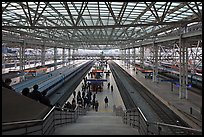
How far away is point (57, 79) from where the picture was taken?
2386cm

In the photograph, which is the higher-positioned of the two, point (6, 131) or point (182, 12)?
point (182, 12)

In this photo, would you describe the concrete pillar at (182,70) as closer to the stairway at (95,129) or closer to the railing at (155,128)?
the stairway at (95,129)

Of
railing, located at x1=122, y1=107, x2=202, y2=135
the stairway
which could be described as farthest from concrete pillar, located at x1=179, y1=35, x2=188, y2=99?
railing, located at x1=122, y1=107, x2=202, y2=135

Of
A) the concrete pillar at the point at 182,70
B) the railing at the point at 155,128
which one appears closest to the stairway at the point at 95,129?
the railing at the point at 155,128

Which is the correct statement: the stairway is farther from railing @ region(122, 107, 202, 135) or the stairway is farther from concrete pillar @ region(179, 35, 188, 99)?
concrete pillar @ region(179, 35, 188, 99)

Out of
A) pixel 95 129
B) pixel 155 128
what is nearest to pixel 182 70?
pixel 155 128

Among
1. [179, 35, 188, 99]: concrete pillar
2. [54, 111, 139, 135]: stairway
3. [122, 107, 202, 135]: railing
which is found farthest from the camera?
[179, 35, 188, 99]: concrete pillar

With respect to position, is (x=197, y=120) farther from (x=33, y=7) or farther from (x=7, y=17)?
(x=7, y=17)

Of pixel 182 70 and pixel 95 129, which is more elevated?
pixel 182 70

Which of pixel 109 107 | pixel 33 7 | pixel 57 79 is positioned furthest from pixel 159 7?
pixel 57 79

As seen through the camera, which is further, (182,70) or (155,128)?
(182,70)

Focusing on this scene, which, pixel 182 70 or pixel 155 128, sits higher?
pixel 182 70

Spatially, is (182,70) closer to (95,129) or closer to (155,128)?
(155,128)

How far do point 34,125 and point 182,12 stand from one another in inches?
710
